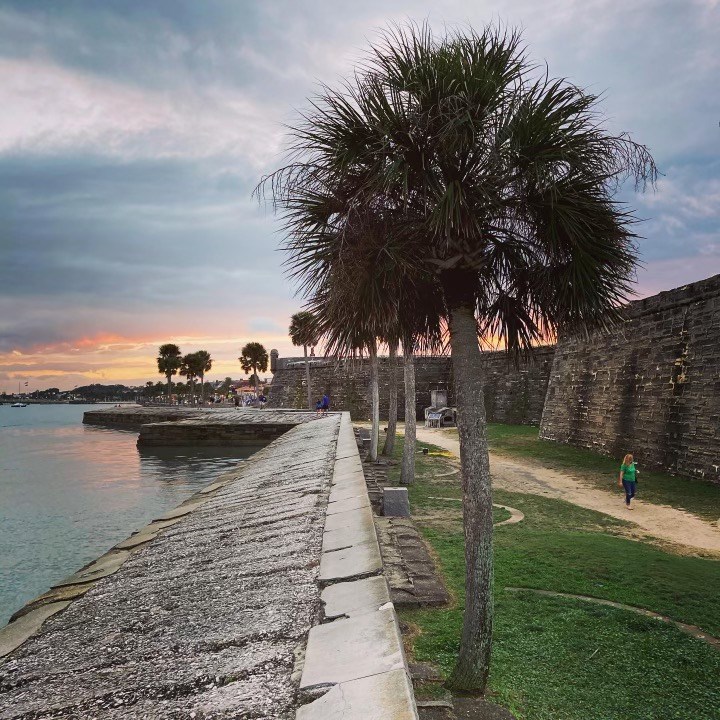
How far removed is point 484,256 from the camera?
17.6 ft

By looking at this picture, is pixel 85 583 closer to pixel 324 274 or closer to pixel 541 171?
pixel 324 274

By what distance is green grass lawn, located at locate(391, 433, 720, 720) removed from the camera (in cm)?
443

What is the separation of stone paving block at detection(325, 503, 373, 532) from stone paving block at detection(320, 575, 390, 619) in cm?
141

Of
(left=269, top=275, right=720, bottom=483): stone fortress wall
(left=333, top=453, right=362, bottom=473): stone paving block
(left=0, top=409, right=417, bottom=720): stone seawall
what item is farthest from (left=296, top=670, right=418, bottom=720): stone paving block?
(left=269, top=275, right=720, bottom=483): stone fortress wall

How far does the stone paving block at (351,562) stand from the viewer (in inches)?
160

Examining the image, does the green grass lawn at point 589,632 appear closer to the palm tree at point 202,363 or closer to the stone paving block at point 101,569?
the stone paving block at point 101,569

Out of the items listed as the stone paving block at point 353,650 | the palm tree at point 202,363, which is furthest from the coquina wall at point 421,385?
the palm tree at point 202,363

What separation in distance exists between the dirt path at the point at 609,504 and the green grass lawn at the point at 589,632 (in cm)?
163

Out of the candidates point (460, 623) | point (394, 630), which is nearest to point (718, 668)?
point (460, 623)

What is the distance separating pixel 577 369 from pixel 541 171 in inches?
838

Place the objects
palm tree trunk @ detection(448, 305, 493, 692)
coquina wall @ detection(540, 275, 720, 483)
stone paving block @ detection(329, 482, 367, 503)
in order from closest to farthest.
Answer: palm tree trunk @ detection(448, 305, 493, 692)
stone paving block @ detection(329, 482, 367, 503)
coquina wall @ detection(540, 275, 720, 483)

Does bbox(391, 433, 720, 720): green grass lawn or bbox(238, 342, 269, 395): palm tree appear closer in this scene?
bbox(391, 433, 720, 720): green grass lawn

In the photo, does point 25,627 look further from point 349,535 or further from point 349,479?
point 349,479

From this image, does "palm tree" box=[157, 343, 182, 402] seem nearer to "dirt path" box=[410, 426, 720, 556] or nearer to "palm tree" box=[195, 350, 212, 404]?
"palm tree" box=[195, 350, 212, 404]
